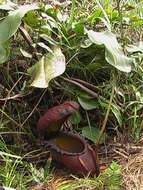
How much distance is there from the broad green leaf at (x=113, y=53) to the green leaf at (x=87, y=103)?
0.18 metres

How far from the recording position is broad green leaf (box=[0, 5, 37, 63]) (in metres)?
1.22

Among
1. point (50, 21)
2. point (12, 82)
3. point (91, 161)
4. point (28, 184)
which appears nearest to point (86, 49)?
point (50, 21)

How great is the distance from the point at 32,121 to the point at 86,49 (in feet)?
1.04

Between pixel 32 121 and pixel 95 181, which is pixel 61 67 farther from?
pixel 95 181

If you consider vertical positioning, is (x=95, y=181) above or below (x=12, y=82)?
below

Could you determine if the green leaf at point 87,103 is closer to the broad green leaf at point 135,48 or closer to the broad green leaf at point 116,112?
the broad green leaf at point 116,112

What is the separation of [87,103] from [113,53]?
0.21 metres

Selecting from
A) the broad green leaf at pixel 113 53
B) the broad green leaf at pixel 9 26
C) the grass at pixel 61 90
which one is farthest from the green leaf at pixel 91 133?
the broad green leaf at pixel 9 26

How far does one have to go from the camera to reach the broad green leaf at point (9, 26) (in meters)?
1.22

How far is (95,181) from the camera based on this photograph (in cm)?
117

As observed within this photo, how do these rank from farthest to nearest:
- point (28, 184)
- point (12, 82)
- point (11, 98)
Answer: point (12, 82), point (11, 98), point (28, 184)

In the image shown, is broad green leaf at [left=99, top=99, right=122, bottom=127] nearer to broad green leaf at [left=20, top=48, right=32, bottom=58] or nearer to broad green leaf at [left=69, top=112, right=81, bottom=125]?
broad green leaf at [left=69, top=112, right=81, bottom=125]

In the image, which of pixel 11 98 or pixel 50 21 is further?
pixel 50 21

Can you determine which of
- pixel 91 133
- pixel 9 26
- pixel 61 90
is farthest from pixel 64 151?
pixel 9 26
